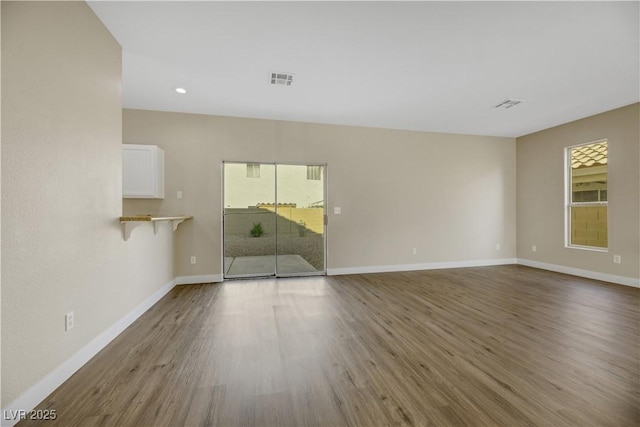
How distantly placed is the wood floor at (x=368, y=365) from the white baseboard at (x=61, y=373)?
5cm

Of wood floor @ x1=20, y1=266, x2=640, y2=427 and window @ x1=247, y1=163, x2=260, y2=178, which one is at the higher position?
window @ x1=247, y1=163, x2=260, y2=178

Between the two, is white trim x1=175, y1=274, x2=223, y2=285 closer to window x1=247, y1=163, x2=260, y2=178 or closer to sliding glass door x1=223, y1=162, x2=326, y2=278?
sliding glass door x1=223, y1=162, x2=326, y2=278

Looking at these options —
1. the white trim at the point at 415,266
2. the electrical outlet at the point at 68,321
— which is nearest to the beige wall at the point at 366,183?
the white trim at the point at 415,266

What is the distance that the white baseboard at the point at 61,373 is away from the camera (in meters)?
1.35

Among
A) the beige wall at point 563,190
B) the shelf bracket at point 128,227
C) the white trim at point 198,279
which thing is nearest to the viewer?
the shelf bracket at point 128,227

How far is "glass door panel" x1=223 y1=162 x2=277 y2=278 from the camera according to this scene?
4379 mm

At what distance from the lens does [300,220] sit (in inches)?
185

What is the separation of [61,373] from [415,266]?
4983 millimetres

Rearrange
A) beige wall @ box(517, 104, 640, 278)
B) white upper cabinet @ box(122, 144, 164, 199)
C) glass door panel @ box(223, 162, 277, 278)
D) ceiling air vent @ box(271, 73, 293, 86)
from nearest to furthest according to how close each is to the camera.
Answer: ceiling air vent @ box(271, 73, 293, 86)
white upper cabinet @ box(122, 144, 164, 199)
beige wall @ box(517, 104, 640, 278)
glass door panel @ box(223, 162, 277, 278)

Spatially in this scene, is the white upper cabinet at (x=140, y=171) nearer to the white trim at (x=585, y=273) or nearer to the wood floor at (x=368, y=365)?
the wood floor at (x=368, y=365)

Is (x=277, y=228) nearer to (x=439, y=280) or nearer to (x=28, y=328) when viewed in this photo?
(x=439, y=280)

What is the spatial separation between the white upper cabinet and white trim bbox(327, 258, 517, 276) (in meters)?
3.13

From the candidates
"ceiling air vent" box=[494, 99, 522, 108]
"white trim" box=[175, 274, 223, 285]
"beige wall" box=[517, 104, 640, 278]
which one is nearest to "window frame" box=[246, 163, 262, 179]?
"white trim" box=[175, 274, 223, 285]

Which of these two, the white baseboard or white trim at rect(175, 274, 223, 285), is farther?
white trim at rect(175, 274, 223, 285)
